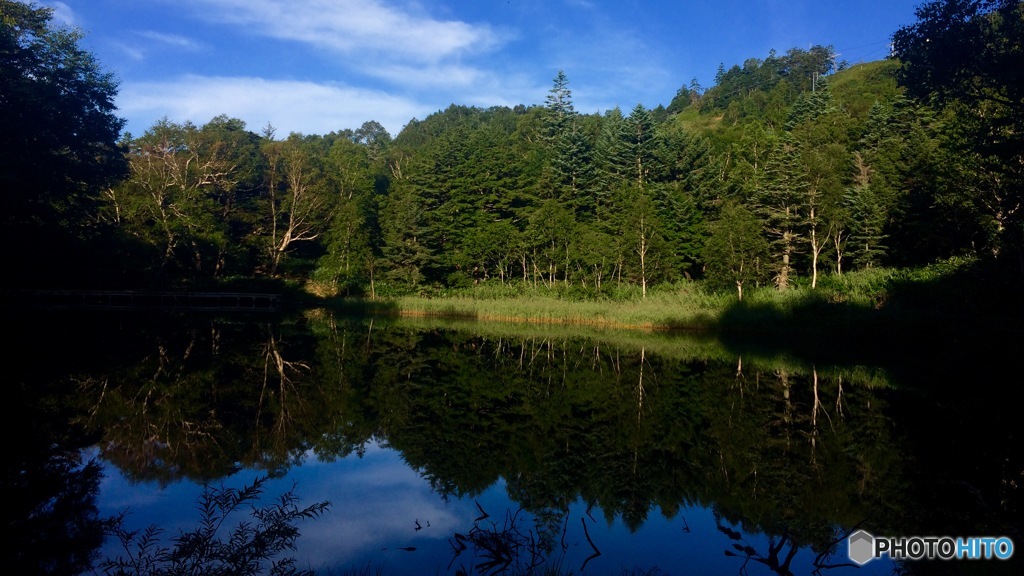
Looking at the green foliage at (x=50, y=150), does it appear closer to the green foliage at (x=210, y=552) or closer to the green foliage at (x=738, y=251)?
the green foliage at (x=210, y=552)

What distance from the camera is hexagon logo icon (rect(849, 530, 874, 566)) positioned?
550 centimetres

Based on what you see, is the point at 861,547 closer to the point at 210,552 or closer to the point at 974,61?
the point at 210,552

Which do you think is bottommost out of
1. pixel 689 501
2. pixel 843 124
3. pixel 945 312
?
pixel 689 501

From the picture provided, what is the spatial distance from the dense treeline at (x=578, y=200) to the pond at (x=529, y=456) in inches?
370

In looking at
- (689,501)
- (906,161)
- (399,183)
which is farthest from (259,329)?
(906,161)

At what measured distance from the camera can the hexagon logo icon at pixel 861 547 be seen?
5500mm

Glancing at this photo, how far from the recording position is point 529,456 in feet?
29.0

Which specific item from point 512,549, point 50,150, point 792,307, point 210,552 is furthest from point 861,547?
point 50,150

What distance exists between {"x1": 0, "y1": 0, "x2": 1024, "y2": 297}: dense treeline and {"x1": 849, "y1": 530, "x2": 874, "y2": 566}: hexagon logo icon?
14041mm

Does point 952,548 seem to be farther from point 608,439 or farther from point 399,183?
point 399,183

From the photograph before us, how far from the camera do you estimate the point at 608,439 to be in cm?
978

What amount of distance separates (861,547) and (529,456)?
4393mm

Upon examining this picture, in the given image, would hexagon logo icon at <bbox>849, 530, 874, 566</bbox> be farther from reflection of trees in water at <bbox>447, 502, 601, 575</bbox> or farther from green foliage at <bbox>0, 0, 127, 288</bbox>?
green foliage at <bbox>0, 0, 127, 288</bbox>

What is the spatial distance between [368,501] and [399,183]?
49.3 meters
